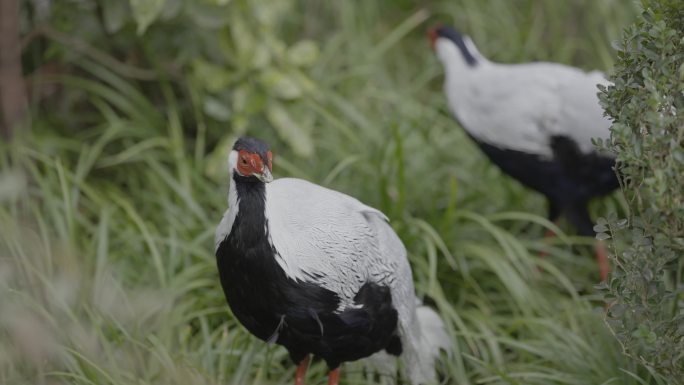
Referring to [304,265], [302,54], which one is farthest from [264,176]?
[302,54]

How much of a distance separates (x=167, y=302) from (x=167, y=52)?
52.1 inches

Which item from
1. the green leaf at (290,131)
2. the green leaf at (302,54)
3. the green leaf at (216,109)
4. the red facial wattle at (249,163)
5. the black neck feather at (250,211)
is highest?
the green leaf at (302,54)

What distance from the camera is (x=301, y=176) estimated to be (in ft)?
12.6

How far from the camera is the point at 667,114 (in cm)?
223

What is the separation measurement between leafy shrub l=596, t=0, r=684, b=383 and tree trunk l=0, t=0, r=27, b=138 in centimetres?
254

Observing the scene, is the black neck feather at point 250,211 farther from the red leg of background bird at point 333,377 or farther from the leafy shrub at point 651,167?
the leafy shrub at point 651,167

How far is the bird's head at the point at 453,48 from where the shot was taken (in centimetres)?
412

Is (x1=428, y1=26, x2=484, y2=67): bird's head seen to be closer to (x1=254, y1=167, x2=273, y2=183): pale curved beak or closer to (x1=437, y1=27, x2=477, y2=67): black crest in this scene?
(x1=437, y1=27, x2=477, y2=67): black crest

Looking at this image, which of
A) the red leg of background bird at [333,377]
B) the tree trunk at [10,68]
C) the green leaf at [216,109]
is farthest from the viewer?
the green leaf at [216,109]

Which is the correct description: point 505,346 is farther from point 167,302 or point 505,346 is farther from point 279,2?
point 279,2

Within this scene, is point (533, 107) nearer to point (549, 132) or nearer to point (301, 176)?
point (549, 132)

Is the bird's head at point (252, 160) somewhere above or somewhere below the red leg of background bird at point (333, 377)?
above

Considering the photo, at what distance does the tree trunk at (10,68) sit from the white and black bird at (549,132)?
190cm

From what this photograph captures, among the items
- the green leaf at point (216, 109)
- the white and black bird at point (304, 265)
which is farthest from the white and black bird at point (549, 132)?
the white and black bird at point (304, 265)
